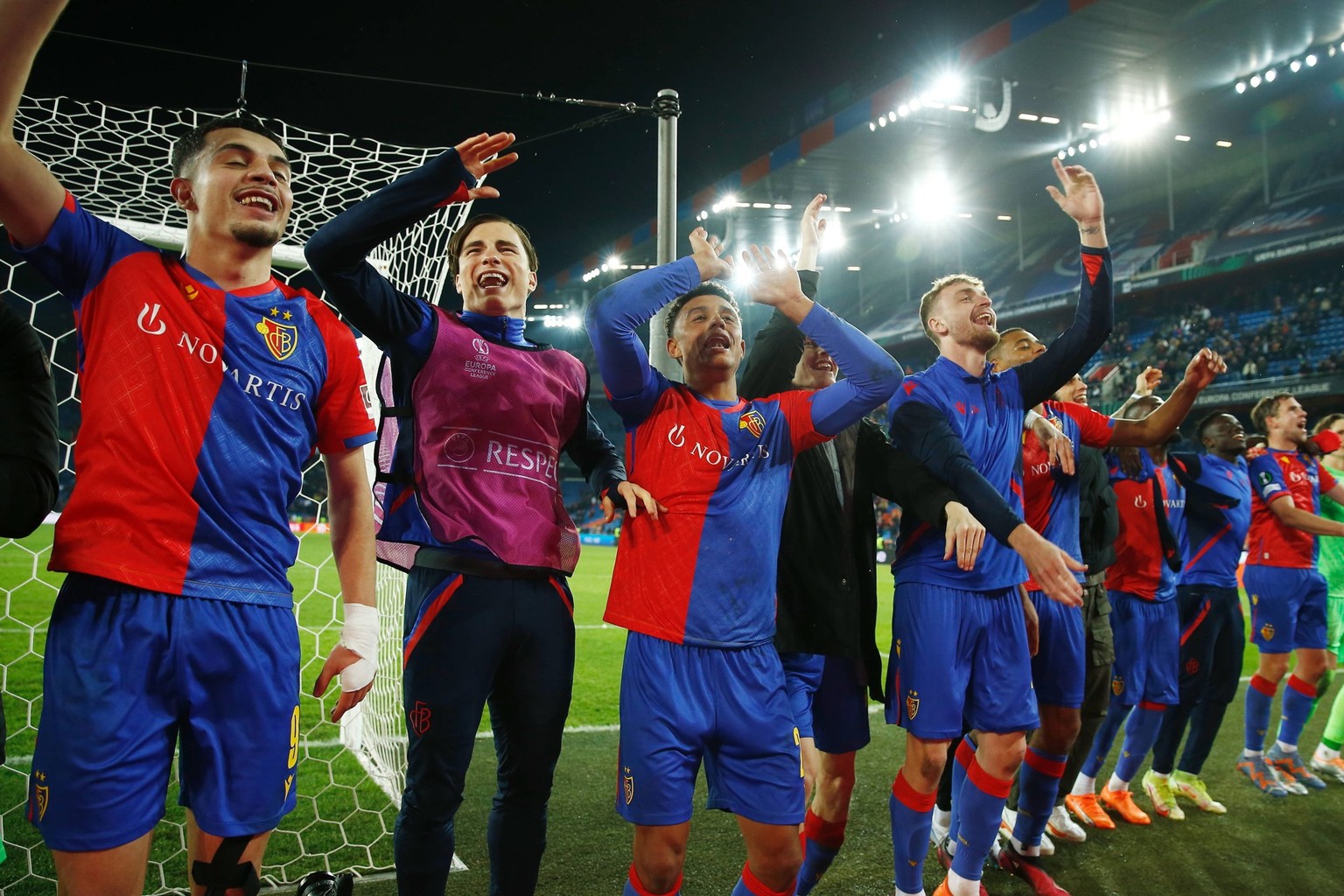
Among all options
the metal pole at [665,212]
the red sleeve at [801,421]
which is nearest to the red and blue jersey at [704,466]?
the red sleeve at [801,421]

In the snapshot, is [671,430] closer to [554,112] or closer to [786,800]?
[786,800]

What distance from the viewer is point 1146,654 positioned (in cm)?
485

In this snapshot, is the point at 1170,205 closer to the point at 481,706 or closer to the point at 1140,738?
the point at 1140,738

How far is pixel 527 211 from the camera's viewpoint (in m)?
25.3

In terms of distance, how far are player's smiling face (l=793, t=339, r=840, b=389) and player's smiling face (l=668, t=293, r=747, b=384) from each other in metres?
0.75

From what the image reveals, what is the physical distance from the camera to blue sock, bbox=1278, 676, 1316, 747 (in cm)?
559

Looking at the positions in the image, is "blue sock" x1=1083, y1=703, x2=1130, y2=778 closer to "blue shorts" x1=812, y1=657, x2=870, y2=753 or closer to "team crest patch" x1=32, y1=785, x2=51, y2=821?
"blue shorts" x1=812, y1=657, x2=870, y2=753

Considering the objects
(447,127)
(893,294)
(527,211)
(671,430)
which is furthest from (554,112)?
(671,430)

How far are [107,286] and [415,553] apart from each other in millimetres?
1039

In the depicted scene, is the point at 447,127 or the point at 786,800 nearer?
the point at 786,800

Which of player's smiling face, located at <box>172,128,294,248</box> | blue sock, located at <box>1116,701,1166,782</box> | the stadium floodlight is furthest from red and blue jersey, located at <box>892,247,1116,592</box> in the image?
the stadium floodlight

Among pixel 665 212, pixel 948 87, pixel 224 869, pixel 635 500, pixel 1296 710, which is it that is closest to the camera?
pixel 224 869

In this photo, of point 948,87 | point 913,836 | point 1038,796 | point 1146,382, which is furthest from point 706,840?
point 948,87

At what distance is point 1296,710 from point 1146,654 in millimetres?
1621
